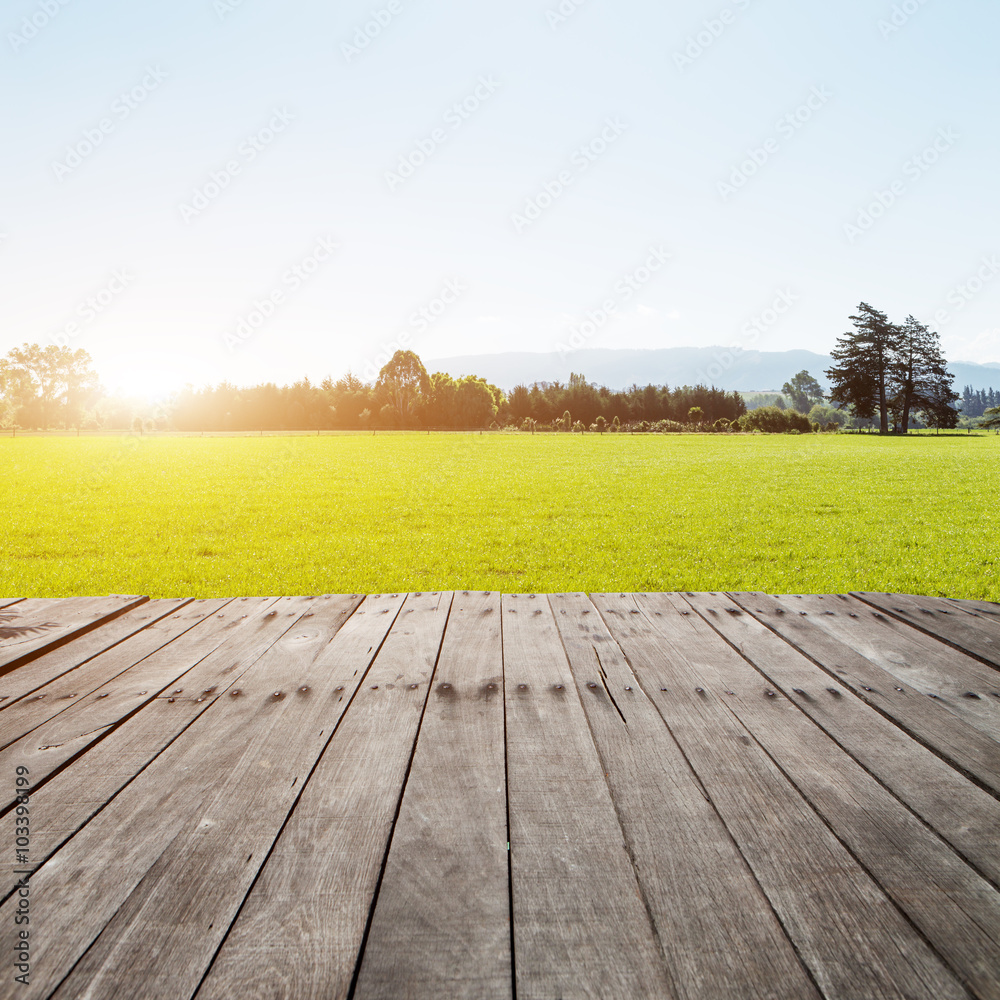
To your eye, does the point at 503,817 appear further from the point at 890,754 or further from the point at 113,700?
the point at 113,700

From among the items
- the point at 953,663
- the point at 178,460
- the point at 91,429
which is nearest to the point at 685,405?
the point at 178,460

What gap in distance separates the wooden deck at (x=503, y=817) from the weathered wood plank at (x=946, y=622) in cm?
7

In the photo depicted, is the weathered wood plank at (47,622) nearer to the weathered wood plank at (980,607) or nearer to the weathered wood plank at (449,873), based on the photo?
the weathered wood plank at (449,873)

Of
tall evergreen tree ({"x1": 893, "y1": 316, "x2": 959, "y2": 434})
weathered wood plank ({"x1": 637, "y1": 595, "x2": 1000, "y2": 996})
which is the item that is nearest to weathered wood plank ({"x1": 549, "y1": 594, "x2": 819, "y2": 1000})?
weathered wood plank ({"x1": 637, "y1": 595, "x2": 1000, "y2": 996})

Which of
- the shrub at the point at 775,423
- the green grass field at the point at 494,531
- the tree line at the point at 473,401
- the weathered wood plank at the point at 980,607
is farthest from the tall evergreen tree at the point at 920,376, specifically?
the weathered wood plank at the point at 980,607

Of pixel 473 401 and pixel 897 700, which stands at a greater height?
pixel 473 401

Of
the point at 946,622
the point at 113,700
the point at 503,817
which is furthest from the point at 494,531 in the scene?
the point at 503,817

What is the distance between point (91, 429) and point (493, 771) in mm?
81393

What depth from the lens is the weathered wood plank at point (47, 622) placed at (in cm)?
265

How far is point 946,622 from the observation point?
3035 millimetres

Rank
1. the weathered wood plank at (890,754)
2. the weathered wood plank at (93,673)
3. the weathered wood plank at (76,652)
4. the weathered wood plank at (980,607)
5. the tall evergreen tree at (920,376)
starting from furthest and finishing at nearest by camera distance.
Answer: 1. the tall evergreen tree at (920,376)
2. the weathered wood plank at (980,607)
3. the weathered wood plank at (76,652)
4. the weathered wood plank at (93,673)
5. the weathered wood plank at (890,754)

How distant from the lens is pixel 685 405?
74875 millimetres

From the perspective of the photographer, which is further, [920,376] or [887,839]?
[920,376]

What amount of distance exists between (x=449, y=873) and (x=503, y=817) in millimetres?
225
